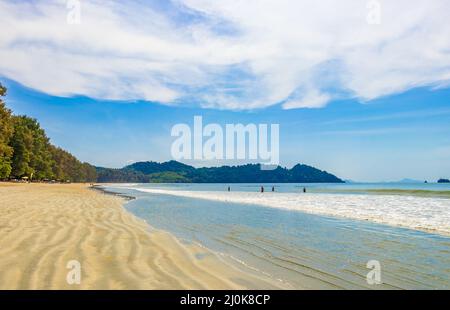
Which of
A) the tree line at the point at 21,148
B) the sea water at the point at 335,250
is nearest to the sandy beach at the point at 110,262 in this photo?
the sea water at the point at 335,250

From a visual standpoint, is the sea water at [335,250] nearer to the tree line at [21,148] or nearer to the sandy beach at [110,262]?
the sandy beach at [110,262]

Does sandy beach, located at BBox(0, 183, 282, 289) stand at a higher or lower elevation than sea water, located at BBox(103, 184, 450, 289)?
higher

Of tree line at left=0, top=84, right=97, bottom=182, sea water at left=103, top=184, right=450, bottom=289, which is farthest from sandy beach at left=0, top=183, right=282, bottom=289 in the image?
tree line at left=0, top=84, right=97, bottom=182

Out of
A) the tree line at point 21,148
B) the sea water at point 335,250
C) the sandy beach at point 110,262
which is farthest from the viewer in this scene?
the tree line at point 21,148

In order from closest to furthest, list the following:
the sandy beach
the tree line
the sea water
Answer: the sandy beach, the sea water, the tree line

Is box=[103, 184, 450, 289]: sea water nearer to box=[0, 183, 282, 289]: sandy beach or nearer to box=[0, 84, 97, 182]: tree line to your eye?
box=[0, 183, 282, 289]: sandy beach

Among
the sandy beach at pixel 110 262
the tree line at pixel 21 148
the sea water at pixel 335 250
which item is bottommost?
the sea water at pixel 335 250

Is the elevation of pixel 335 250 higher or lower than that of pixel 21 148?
lower

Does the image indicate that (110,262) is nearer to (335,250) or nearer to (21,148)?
(335,250)

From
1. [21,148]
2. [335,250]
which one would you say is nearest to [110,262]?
[335,250]
